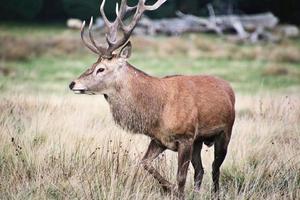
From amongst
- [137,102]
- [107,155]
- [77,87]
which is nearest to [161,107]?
[137,102]

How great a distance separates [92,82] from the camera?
6582 mm

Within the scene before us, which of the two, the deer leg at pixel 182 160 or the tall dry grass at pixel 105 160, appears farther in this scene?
the deer leg at pixel 182 160

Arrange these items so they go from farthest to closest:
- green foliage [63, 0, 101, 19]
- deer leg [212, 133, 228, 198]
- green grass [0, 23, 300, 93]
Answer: green foliage [63, 0, 101, 19] → green grass [0, 23, 300, 93] → deer leg [212, 133, 228, 198]

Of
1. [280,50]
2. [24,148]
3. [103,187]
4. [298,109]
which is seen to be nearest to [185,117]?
[103,187]

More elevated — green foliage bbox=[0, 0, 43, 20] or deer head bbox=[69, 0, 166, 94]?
deer head bbox=[69, 0, 166, 94]

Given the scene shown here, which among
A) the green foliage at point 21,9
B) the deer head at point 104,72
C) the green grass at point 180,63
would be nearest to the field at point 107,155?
the deer head at point 104,72

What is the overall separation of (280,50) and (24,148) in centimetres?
1612

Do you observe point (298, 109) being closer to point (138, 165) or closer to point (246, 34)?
point (138, 165)

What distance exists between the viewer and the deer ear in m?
6.55

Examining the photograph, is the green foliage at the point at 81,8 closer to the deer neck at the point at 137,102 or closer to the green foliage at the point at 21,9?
the green foliage at the point at 21,9

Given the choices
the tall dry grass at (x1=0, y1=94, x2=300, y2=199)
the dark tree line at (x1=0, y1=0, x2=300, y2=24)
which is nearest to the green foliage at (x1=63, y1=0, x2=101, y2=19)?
the dark tree line at (x1=0, y1=0, x2=300, y2=24)

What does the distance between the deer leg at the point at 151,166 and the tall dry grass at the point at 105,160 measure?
3.0 inches

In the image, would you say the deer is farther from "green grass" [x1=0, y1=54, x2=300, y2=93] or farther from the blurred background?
"green grass" [x1=0, y1=54, x2=300, y2=93]

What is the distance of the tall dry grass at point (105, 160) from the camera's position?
20.1 ft
